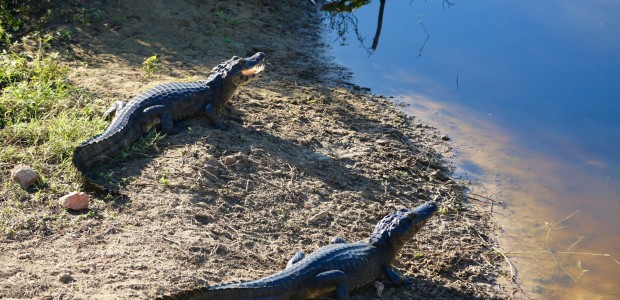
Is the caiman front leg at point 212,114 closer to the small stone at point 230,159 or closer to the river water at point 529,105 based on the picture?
the small stone at point 230,159

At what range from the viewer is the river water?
632 cm

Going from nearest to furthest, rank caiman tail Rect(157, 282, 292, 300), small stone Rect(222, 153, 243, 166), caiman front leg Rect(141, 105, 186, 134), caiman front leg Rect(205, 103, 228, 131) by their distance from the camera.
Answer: caiman tail Rect(157, 282, 292, 300) < small stone Rect(222, 153, 243, 166) < caiman front leg Rect(141, 105, 186, 134) < caiman front leg Rect(205, 103, 228, 131)

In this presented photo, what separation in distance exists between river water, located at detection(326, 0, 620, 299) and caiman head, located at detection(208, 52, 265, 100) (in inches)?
82.6

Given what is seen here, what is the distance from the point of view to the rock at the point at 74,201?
16.6ft

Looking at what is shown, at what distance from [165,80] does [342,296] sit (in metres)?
3.88

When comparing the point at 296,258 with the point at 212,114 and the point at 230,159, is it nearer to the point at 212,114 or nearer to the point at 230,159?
the point at 230,159

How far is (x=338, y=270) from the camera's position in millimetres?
4773

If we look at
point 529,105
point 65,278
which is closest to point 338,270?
point 65,278

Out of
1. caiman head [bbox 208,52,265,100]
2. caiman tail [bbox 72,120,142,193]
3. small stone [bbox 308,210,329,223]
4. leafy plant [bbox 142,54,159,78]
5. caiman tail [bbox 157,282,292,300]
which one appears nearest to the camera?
caiman tail [bbox 157,282,292,300]

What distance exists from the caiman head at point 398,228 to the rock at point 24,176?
2543mm

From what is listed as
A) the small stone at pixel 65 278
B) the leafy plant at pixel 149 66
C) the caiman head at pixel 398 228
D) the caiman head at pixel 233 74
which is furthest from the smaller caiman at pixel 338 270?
the leafy plant at pixel 149 66

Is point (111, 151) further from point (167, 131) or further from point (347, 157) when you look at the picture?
point (347, 157)

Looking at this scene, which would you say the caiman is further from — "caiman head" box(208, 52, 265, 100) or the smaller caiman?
the smaller caiman

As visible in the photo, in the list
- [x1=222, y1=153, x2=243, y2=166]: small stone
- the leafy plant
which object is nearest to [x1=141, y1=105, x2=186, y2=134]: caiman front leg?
[x1=222, y1=153, x2=243, y2=166]: small stone
